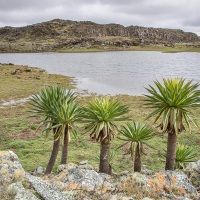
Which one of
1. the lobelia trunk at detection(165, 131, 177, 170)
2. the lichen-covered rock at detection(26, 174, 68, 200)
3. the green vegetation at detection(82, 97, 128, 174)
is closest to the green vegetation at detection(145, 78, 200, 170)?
the lobelia trunk at detection(165, 131, 177, 170)

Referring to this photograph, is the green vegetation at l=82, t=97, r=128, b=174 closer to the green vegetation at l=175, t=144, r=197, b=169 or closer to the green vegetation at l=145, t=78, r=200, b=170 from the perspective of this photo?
the green vegetation at l=145, t=78, r=200, b=170

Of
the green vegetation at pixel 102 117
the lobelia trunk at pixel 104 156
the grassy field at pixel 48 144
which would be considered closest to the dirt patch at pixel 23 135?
the grassy field at pixel 48 144

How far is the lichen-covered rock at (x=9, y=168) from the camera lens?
9692mm

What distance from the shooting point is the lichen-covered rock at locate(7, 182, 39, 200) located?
8145 millimetres

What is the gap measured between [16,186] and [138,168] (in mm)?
6336

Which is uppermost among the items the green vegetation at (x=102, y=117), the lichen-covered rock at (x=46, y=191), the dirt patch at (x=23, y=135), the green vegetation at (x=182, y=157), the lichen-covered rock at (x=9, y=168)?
the green vegetation at (x=102, y=117)

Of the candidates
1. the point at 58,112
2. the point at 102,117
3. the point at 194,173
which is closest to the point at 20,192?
the point at 58,112

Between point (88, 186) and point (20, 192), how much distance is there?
8.15 feet

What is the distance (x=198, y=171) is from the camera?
11805 millimetres

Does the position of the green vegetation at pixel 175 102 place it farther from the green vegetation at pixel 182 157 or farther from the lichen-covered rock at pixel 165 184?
the green vegetation at pixel 182 157

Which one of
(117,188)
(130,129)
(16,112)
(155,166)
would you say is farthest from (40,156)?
(16,112)

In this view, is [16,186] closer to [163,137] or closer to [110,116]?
[110,116]

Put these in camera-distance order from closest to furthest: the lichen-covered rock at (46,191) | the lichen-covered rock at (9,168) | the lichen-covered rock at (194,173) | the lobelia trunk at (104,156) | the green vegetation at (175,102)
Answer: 1. the lichen-covered rock at (46,191)
2. the lichen-covered rock at (9,168)
3. the green vegetation at (175,102)
4. the lichen-covered rock at (194,173)
5. the lobelia trunk at (104,156)

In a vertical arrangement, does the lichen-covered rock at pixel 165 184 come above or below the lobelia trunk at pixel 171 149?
below
